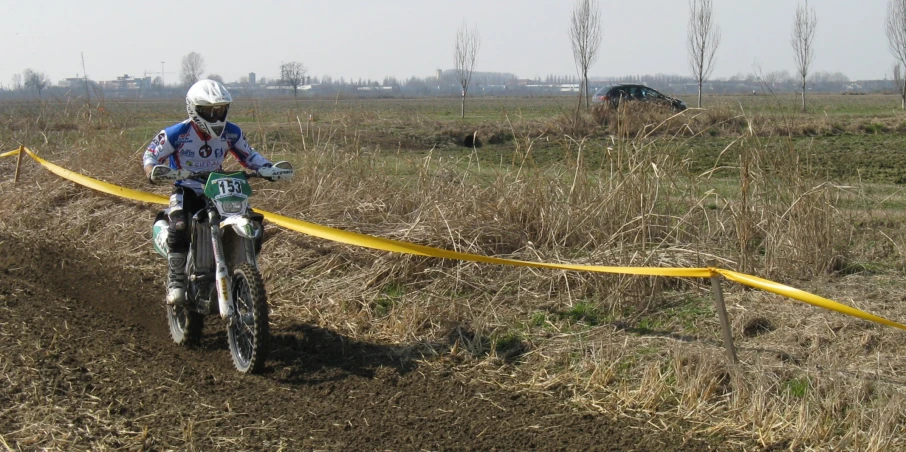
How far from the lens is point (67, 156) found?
1277cm

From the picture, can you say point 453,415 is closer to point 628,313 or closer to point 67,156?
point 628,313

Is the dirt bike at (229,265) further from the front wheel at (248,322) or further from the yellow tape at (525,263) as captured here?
the yellow tape at (525,263)

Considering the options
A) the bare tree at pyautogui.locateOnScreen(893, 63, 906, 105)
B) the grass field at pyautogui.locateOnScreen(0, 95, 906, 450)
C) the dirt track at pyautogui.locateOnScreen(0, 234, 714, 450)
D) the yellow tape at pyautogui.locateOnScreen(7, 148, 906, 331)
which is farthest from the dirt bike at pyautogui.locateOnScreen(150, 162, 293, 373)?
the bare tree at pyautogui.locateOnScreen(893, 63, 906, 105)

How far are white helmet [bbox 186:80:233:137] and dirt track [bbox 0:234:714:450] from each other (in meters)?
1.60

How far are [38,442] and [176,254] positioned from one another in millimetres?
1971

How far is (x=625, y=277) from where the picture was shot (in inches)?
A: 261

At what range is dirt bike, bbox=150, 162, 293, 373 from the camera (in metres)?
5.55

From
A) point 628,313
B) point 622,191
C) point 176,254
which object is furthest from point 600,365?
point 176,254

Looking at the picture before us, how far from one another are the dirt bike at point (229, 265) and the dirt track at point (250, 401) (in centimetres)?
21

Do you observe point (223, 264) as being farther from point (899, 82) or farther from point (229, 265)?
point (899, 82)

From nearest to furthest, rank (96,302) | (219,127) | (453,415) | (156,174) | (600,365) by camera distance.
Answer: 1. (453,415)
2. (600,365)
3. (156,174)
4. (219,127)
5. (96,302)

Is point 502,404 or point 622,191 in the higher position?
point 622,191

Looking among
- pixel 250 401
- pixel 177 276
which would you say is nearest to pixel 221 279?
pixel 177 276

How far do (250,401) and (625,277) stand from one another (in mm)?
2911
